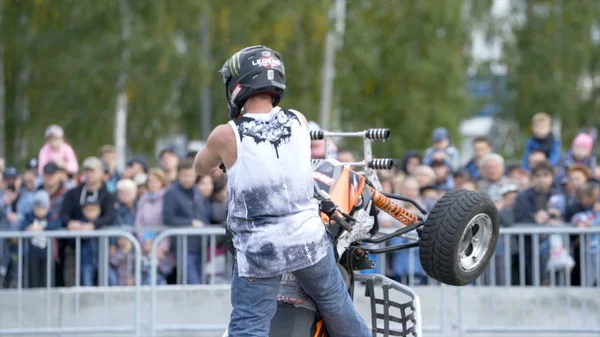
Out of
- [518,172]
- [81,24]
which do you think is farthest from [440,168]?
[81,24]

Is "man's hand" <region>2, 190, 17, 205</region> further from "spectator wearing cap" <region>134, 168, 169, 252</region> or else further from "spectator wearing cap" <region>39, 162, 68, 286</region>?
"spectator wearing cap" <region>134, 168, 169, 252</region>

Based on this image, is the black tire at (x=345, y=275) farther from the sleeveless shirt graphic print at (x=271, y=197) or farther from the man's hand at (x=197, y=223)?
the man's hand at (x=197, y=223)

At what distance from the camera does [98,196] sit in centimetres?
1009

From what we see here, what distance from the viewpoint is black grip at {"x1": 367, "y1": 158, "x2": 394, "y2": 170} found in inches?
211

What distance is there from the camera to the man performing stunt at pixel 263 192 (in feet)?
15.5

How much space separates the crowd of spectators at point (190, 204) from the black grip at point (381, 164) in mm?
2746

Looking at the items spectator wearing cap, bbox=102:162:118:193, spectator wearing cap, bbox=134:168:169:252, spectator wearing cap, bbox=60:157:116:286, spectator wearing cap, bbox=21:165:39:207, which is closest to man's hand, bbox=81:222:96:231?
spectator wearing cap, bbox=60:157:116:286

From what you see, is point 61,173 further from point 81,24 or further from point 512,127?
point 512,127

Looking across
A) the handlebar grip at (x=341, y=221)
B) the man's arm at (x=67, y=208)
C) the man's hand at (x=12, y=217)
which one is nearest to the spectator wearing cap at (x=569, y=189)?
the man's arm at (x=67, y=208)

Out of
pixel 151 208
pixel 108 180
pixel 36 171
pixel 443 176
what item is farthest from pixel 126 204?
pixel 443 176

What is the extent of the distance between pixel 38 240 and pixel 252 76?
443cm

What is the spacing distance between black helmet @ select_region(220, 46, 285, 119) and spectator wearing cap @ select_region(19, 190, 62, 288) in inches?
166

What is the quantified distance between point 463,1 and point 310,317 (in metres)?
22.5

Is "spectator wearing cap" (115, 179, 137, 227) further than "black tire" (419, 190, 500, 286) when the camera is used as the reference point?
Yes
